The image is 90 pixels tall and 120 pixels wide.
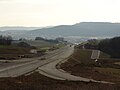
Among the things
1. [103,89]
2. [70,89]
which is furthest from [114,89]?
[70,89]

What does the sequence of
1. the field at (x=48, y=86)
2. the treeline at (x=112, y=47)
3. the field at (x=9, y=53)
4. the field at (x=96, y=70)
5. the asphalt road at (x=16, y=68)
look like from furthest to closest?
the treeline at (x=112, y=47)
the field at (x=9, y=53)
the asphalt road at (x=16, y=68)
the field at (x=96, y=70)
the field at (x=48, y=86)

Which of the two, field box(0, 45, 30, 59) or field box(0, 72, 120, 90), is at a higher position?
field box(0, 72, 120, 90)

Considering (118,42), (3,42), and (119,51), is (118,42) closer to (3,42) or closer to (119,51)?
(119,51)

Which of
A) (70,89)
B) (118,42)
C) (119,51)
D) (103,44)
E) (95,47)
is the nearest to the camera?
(70,89)

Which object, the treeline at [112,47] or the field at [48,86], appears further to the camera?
the treeline at [112,47]

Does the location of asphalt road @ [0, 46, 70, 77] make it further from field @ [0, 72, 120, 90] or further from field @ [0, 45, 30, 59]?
field @ [0, 45, 30, 59]

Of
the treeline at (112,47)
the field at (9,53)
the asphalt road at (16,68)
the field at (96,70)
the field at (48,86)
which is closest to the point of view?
the field at (48,86)

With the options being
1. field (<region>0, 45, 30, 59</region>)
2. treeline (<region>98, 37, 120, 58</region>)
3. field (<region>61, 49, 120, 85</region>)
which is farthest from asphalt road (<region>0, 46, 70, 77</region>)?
treeline (<region>98, 37, 120, 58</region>)

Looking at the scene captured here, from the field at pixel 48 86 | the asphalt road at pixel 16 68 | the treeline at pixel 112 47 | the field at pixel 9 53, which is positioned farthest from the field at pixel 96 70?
the treeline at pixel 112 47

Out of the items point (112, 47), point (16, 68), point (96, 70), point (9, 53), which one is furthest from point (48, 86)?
point (112, 47)

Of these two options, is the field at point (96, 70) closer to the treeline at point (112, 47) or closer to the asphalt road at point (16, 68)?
the asphalt road at point (16, 68)

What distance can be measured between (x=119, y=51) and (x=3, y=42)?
57953mm

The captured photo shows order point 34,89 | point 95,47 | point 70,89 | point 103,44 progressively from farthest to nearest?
point 95,47
point 103,44
point 70,89
point 34,89

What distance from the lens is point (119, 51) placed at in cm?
15000
